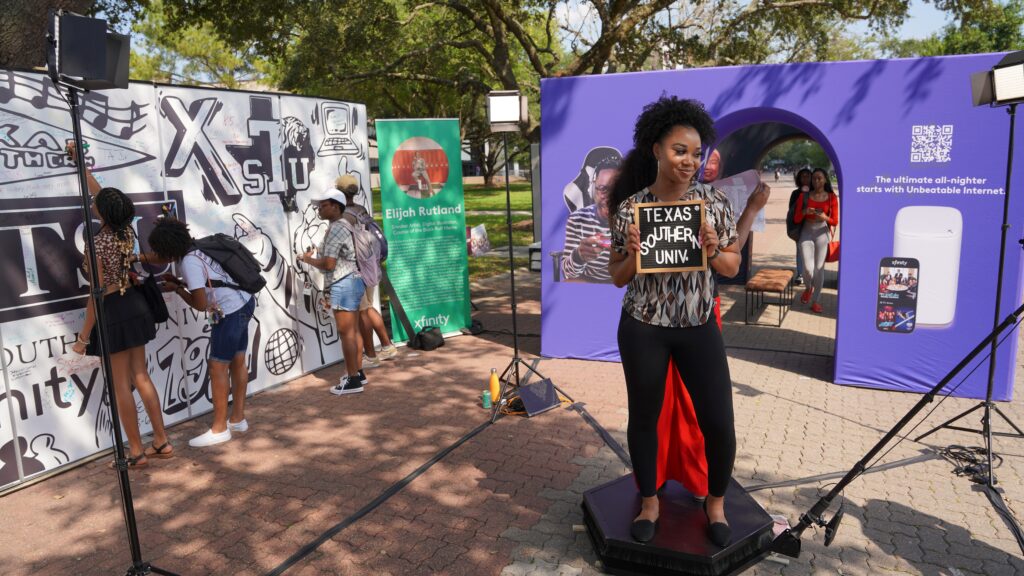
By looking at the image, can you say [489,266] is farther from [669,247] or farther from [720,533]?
[669,247]

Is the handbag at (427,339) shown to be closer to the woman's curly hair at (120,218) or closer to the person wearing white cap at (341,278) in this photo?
the person wearing white cap at (341,278)

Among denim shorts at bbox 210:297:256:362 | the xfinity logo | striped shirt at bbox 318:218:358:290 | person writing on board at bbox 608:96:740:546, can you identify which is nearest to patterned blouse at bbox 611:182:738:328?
person writing on board at bbox 608:96:740:546

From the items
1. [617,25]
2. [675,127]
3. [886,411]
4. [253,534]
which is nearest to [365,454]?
[253,534]

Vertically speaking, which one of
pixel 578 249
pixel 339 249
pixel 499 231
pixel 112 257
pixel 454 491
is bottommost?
pixel 454 491

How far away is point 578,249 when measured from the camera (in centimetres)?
708

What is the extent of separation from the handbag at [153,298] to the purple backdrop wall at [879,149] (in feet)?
12.4

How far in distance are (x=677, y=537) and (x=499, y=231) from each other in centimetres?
1633

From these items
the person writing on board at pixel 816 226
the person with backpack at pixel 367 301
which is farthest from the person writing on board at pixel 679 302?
the person writing on board at pixel 816 226

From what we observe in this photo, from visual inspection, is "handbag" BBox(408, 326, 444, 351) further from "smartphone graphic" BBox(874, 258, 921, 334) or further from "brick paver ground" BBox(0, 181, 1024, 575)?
"smartphone graphic" BBox(874, 258, 921, 334)

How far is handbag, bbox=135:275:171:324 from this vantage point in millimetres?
4918

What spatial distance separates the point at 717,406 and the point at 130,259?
392cm

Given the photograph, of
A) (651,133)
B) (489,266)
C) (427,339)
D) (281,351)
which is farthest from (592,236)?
(489,266)

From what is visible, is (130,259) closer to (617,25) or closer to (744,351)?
(744,351)

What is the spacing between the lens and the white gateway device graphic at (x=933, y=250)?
5.88m
